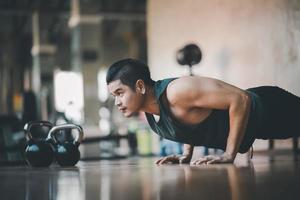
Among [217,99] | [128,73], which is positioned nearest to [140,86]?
[128,73]

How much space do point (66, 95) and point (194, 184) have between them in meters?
16.4

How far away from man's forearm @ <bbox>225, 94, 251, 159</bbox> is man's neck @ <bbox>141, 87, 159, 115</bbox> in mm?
318

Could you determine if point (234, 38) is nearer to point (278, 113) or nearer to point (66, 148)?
point (278, 113)

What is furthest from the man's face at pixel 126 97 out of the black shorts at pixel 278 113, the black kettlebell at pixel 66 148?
the black shorts at pixel 278 113

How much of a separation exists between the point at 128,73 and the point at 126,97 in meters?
Answer: 0.10

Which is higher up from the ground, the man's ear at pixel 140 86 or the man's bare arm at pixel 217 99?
the man's ear at pixel 140 86

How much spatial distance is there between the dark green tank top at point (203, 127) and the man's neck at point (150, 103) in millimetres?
27

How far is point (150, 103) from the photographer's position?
244 centimetres

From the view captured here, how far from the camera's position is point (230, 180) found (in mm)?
1537

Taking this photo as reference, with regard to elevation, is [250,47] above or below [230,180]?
above

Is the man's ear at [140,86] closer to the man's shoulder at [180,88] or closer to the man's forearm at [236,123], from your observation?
the man's shoulder at [180,88]

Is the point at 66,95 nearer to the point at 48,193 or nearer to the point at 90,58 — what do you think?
the point at 90,58

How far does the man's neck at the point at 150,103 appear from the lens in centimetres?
244

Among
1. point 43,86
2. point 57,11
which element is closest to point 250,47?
point 57,11
